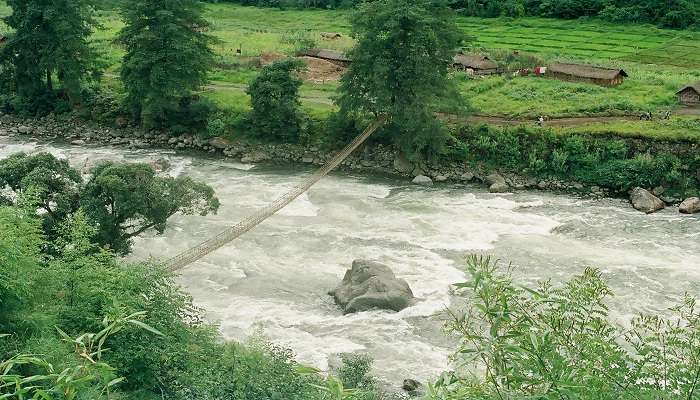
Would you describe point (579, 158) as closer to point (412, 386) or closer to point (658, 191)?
point (658, 191)

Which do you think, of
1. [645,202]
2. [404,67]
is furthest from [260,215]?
[645,202]

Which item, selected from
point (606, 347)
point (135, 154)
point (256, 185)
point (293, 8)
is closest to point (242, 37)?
point (293, 8)

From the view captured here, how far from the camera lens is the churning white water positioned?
55.7ft

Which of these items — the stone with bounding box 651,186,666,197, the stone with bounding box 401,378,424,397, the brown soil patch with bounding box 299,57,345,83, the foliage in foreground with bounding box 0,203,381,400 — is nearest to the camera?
the foliage in foreground with bounding box 0,203,381,400

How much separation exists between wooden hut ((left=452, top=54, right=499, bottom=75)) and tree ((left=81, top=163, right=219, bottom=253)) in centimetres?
2211

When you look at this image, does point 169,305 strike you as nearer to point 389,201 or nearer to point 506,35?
point 389,201

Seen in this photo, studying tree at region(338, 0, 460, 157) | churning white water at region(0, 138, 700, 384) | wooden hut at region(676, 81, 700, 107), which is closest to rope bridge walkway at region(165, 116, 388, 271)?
churning white water at region(0, 138, 700, 384)

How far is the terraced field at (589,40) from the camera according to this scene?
137 feet

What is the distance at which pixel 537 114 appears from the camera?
3056cm

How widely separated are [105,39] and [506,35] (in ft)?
81.6

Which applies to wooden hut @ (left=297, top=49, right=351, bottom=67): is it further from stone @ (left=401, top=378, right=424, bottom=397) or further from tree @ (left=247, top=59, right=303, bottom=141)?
stone @ (left=401, top=378, right=424, bottom=397)

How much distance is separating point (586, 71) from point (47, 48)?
79.7 feet

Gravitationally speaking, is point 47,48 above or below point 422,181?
above

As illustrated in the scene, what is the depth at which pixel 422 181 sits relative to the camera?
27.8 meters
